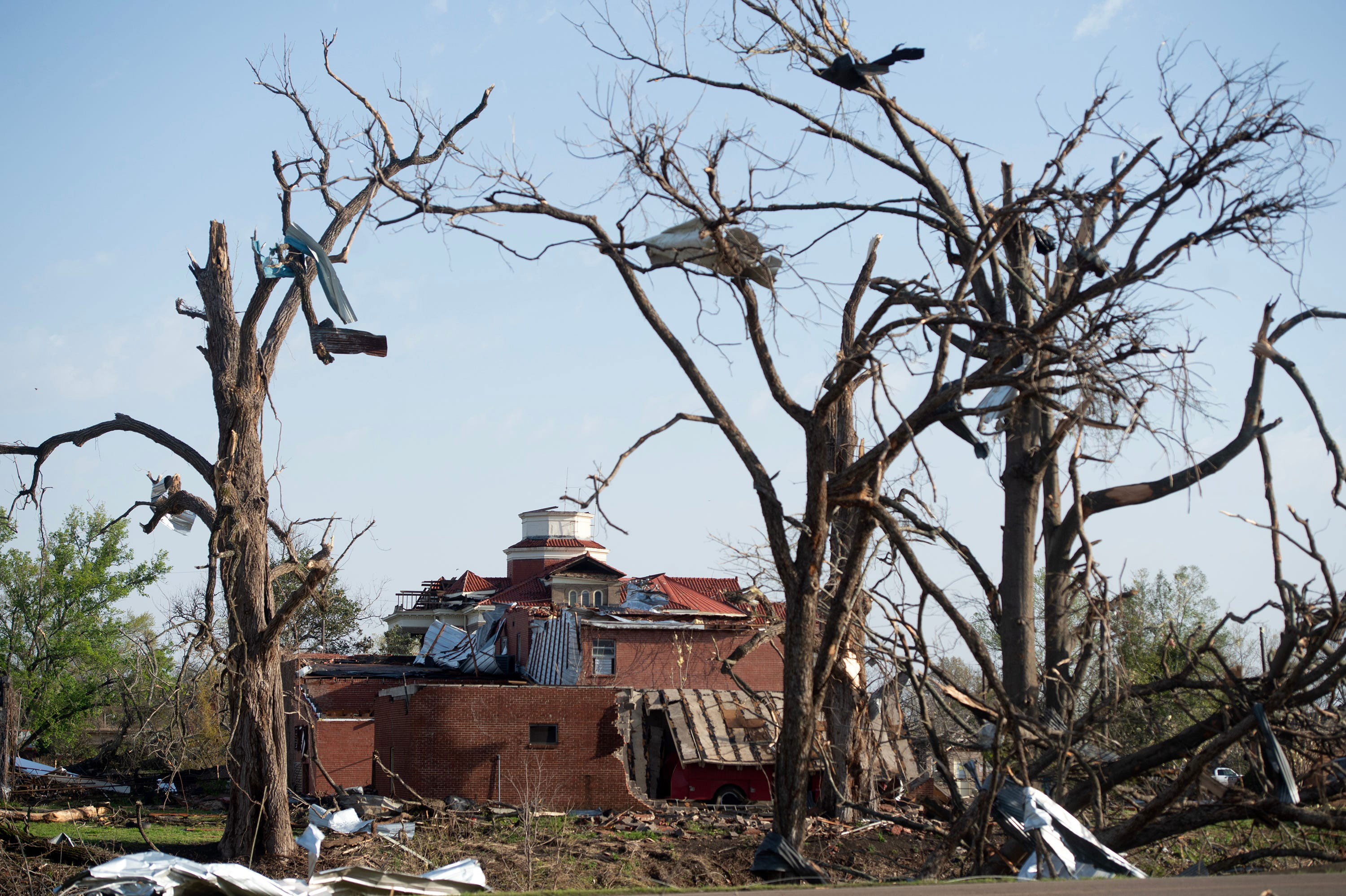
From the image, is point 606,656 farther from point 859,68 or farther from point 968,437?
point 859,68

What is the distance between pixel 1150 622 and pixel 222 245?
10860 mm

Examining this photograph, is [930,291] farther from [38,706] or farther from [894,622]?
[38,706]

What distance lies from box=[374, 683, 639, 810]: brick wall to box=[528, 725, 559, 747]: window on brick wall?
0.26 feet

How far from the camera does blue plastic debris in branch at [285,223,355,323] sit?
37.2ft

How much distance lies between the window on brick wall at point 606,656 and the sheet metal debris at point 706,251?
2350cm

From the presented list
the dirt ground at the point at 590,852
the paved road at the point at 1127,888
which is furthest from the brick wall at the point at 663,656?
the paved road at the point at 1127,888

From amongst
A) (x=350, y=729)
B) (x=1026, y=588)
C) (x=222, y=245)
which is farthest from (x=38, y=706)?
(x=1026, y=588)

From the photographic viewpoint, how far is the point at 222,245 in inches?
486

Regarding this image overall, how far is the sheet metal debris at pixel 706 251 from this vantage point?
720 cm

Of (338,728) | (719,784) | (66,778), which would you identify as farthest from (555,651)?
(66,778)

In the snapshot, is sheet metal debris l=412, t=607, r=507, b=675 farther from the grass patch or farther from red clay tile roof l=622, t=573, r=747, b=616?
the grass patch

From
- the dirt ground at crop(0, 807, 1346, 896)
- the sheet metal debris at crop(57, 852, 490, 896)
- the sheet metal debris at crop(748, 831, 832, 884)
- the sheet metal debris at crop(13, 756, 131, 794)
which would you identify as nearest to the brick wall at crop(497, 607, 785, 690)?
the dirt ground at crop(0, 807, 1346, 896)

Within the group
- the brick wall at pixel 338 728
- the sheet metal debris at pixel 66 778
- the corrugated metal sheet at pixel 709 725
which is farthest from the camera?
the brick wall at pixel 338 728

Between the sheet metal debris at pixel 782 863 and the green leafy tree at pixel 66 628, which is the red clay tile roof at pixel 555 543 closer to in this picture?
the green leafy tree at pixel 66 628
